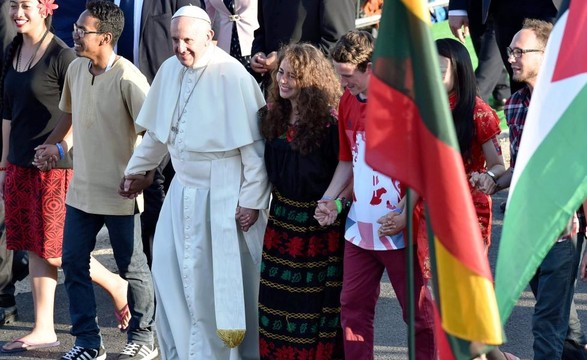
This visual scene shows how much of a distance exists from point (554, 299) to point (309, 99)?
1.42m

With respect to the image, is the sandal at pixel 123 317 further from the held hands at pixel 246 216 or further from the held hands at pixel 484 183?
the held hands at pixel 484 183

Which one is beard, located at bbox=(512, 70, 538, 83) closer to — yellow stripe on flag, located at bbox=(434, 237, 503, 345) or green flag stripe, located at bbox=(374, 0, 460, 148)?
green flag stripe, located at bbox=(374, 0, 460, 148)

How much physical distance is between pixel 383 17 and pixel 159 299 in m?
2.90

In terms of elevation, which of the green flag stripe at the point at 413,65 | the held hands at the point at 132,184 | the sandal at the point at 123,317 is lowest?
the sandal at the point at 123,317

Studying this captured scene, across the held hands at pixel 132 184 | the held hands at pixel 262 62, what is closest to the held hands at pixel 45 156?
the held hands at pixel 132 184

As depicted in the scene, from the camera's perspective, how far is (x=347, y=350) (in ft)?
17.9

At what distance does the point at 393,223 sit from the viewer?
5.21 m

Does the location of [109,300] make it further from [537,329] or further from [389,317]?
[537,329]

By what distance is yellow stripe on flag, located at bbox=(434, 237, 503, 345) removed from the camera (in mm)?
3355

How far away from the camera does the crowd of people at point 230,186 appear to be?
5.32 metres

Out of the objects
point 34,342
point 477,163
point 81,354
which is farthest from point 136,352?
point 477,163

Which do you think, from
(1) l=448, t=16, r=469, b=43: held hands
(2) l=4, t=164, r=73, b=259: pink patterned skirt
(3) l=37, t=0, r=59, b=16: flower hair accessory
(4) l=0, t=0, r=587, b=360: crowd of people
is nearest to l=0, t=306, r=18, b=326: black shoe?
(4) l=0, t=0, r=587, b=360: crowd of people

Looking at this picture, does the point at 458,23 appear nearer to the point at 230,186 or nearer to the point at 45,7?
the point at 230,186

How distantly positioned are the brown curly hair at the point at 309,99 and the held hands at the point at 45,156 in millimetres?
1454
